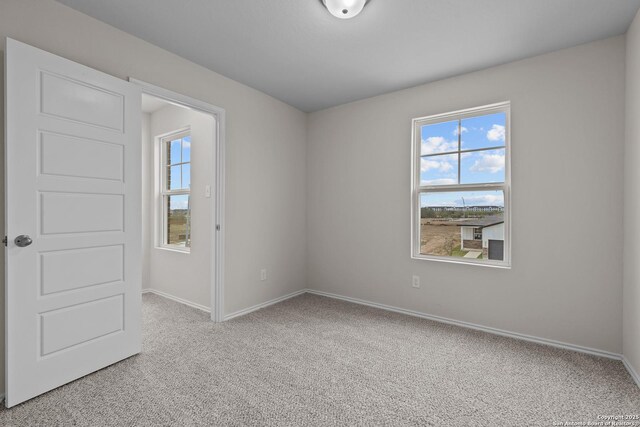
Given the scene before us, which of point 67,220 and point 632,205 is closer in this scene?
point 67,220

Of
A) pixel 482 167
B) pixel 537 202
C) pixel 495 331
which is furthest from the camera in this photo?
pixel 482 167

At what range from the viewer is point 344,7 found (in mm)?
1942

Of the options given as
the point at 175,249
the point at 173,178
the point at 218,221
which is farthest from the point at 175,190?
the point at 218,221

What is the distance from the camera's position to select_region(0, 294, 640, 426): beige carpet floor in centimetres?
167

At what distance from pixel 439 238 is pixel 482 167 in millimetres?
816

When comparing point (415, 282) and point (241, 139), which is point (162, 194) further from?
point (415, 282)

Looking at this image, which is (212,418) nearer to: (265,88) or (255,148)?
(255,148)

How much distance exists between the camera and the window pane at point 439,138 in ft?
10.2

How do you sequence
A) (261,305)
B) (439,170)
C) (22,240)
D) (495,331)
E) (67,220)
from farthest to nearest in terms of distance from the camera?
(261,305) → (439,170) → (495,331) → (67,220) → (22,240)

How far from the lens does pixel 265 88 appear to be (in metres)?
3.38

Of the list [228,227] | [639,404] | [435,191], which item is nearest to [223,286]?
[228,227]

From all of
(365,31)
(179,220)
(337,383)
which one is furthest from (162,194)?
(337,383)

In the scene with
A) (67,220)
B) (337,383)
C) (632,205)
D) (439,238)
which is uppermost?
(632,205)

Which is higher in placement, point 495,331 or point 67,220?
point 67,220
